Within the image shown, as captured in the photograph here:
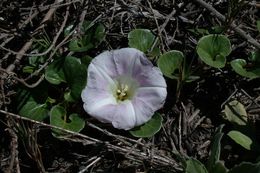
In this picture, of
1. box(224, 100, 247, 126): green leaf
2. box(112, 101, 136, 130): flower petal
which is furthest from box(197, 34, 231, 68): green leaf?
box(112, 101, 136, 130): flower petal

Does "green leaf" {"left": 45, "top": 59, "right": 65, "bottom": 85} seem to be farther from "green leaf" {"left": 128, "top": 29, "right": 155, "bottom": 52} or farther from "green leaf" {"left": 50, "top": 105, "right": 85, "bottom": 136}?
"green leaf" {"left": 128, "top": 29, "right": 155, "bottom": 52}

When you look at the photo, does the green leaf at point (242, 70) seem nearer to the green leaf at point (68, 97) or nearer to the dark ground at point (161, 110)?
the dark ground at point (161, 110)

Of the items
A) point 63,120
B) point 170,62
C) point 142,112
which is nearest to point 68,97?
point 63,120

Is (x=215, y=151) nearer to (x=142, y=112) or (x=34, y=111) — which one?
(x=142, y=112)

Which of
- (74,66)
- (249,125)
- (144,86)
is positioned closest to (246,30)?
(249,125)

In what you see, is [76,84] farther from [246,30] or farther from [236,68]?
[246,30]
